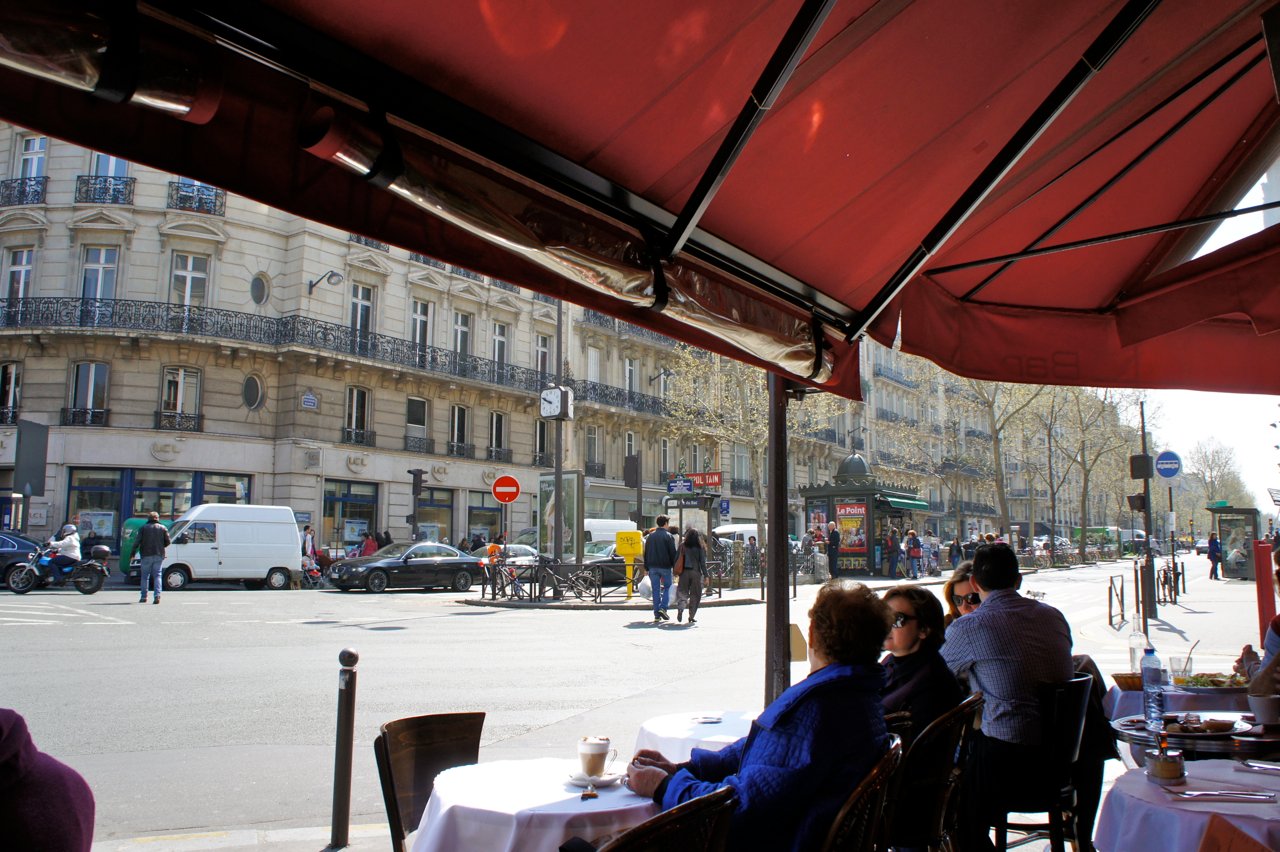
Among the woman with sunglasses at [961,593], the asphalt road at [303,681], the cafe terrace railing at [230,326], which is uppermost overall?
the cafe terrace railing at [230,326]

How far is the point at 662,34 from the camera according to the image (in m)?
2.64

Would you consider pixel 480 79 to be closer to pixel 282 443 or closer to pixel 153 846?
pixel 153 846

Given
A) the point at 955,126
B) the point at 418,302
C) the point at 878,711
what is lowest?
the point at 878,711

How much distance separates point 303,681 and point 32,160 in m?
29.1

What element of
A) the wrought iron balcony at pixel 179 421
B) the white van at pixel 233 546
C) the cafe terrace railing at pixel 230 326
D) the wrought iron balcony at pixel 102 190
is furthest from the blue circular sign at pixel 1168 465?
the wrought iron balcony at pixel 102 190

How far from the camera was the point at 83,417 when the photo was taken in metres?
29.8

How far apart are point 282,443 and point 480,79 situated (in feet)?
105

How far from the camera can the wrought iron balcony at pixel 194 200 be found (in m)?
31.6

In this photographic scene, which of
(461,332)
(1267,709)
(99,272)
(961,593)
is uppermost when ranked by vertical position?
(99,272)

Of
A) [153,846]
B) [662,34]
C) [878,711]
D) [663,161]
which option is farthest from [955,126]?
[153,846]

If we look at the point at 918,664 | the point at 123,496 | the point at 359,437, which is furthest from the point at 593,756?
the point at 359,437

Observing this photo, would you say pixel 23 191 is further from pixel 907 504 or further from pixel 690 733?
pixel 690 733

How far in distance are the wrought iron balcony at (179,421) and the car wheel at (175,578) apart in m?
7.27

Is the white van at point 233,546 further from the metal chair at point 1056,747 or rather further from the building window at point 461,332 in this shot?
the metal chair at point 1056,747
